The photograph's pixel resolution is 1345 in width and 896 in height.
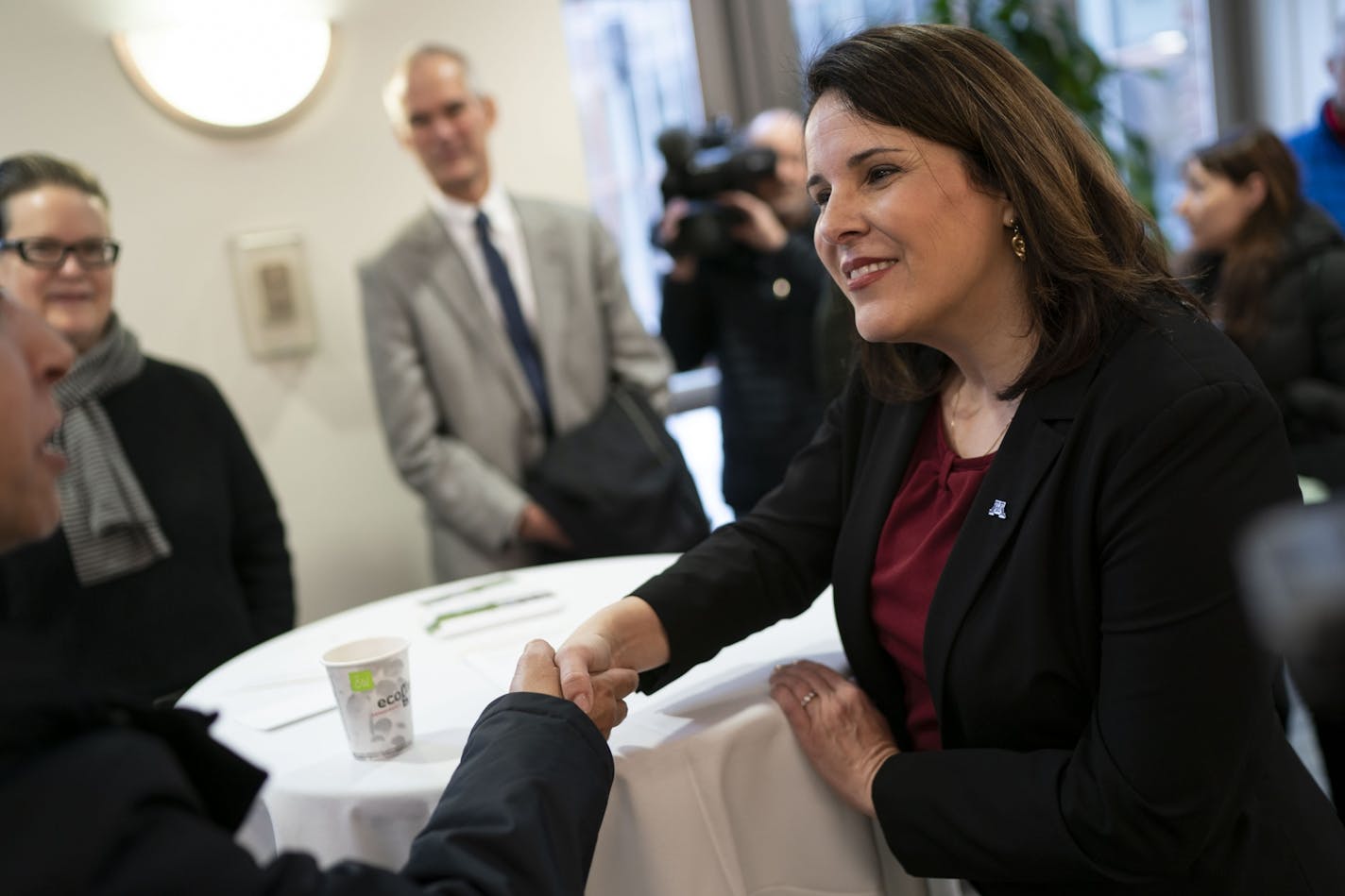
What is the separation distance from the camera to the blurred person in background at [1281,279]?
314cm

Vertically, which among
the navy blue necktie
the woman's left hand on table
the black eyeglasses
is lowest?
the woman's left hand on table

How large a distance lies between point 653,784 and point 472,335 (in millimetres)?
1850

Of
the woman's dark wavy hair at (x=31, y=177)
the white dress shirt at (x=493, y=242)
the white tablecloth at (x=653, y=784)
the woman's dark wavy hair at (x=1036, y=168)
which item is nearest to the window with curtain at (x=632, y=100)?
the white dress shirt at (x=493, y=242)

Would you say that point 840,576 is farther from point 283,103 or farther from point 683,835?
point 283,103

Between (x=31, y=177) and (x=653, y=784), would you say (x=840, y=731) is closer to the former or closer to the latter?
(x=653, y=784)

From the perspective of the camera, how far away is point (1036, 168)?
1.42m

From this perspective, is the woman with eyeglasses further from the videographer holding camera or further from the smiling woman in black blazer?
the videographer holding camera

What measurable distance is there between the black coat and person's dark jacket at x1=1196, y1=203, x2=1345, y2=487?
1954mm

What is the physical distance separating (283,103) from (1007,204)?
7.52ft

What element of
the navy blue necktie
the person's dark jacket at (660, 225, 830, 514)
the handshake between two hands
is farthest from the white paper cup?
the person's dark jacket at (660, 225, 830, 514)

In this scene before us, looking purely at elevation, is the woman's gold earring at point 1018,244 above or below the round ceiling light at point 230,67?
below

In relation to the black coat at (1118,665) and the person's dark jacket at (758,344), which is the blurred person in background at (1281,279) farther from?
the black coat at (1118,665)

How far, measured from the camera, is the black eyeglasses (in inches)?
94.9

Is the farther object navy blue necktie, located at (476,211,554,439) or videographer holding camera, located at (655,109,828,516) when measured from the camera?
videographer holding camera, located at (655,109,828,516)
